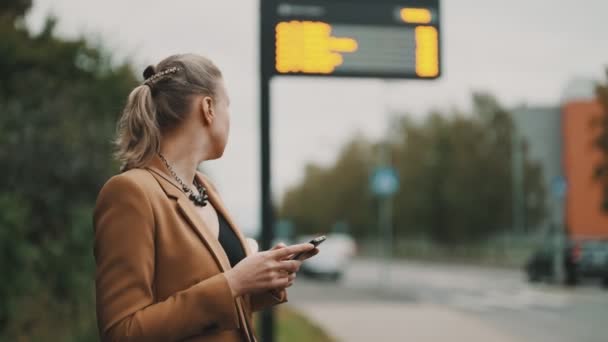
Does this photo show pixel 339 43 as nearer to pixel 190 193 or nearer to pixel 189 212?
pixel 190 193

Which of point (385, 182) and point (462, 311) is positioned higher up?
point (385, 182)

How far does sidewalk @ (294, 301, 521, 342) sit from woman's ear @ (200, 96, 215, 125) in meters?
9.39

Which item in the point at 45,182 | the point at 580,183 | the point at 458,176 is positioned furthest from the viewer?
the point at 458,176

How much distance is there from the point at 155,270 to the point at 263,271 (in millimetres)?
264

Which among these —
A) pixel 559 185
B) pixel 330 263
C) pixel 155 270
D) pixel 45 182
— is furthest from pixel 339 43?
pixel 330 263

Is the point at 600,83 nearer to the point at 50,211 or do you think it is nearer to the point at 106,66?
the point at 106,66

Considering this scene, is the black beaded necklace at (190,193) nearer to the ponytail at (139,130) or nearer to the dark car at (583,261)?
the ponytail at (139,130)

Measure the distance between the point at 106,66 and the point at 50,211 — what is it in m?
5.89

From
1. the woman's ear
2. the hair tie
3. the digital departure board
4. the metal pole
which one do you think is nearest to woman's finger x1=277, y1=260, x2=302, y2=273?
the woman's ear

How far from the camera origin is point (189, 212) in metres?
2.00

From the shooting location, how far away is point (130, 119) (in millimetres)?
2074

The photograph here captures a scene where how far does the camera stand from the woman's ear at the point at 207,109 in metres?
2.08

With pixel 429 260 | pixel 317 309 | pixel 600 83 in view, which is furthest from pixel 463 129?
pixel 317 309

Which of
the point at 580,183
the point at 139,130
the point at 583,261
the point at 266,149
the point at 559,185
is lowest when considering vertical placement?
the point at 583,261
